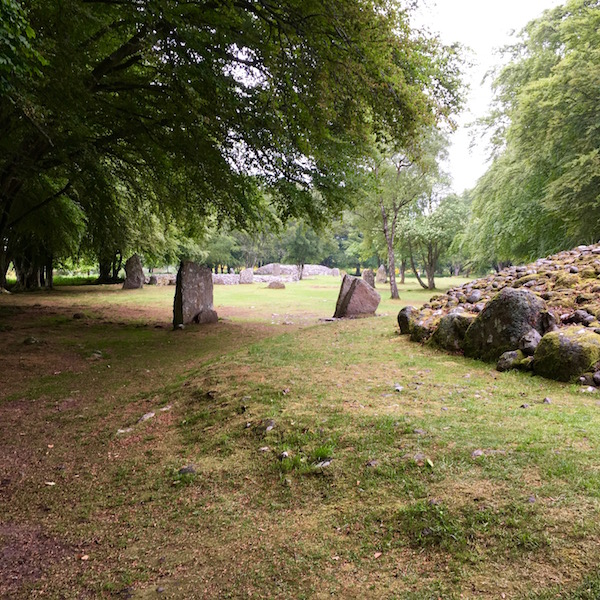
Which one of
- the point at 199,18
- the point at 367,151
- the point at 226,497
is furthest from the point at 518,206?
the point at 226,497

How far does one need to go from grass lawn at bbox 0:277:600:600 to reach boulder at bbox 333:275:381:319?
265 inches

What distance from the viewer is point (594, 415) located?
3816 mm

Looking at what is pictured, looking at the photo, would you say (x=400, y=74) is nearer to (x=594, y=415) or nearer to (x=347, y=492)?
(x=594, y=415)

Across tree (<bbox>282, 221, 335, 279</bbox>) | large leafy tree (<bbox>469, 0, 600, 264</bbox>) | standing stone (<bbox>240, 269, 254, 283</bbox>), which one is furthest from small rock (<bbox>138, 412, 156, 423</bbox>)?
tree (<bbox>282, 221, 335, 279</bbox>)

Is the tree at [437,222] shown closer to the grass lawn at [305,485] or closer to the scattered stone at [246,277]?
the scattered stone at [246,277]

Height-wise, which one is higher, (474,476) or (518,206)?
(518,206)

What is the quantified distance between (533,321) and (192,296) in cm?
953

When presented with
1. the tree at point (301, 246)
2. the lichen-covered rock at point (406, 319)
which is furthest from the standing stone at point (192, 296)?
the tree at point (301, 246)

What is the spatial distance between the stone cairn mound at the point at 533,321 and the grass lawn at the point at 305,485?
0.44 metres

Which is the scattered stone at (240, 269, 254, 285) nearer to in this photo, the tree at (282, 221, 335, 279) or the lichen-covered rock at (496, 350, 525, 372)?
the tree at (282, 221, 335, 279)

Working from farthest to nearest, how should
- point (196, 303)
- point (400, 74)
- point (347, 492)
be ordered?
point (196, 303)
point (400, 74)
point (347, 492)

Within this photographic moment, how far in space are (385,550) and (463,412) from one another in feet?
7.01

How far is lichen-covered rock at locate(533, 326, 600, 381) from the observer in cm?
493

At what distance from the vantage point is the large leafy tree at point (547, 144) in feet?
43.9
